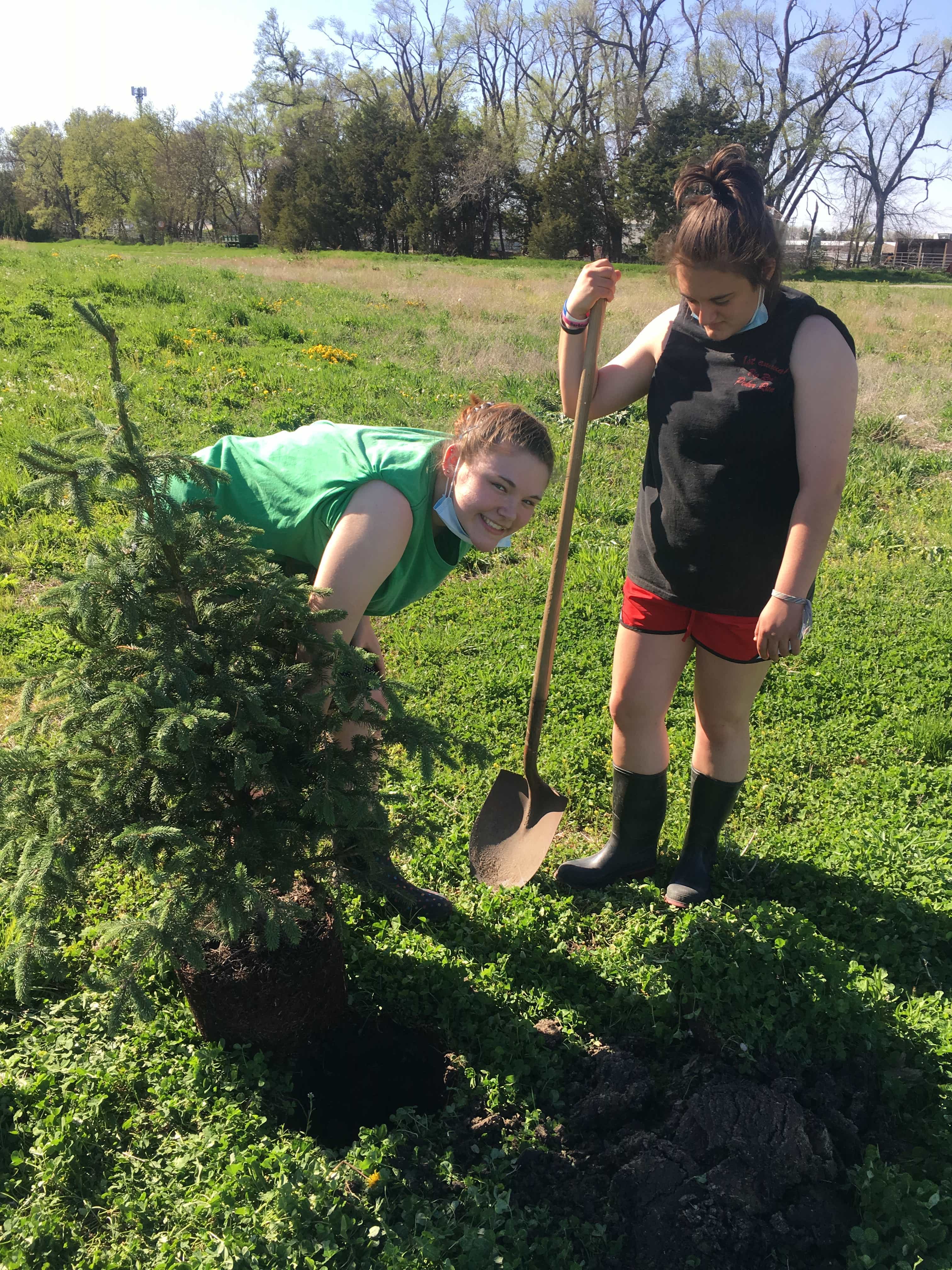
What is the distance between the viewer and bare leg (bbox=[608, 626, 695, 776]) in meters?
2.94

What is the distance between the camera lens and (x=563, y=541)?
2.90 metres

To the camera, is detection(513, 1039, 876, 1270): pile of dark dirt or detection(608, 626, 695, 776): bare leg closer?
detection(513, 1039, 876, 1270): pile of dark dirt

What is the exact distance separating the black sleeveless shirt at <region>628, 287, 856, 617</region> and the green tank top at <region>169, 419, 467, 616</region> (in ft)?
2.41

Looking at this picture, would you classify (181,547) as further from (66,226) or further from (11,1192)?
(66,226)

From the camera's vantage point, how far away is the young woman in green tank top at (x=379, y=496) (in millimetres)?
2154

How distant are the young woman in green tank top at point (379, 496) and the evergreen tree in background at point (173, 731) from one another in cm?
17

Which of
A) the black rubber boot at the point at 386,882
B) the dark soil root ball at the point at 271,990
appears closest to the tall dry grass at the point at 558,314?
the black rubber boot at the point at 386,882

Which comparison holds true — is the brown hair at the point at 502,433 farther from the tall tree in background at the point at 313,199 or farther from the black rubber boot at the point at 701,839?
the tall tree in background at the point at 313,199

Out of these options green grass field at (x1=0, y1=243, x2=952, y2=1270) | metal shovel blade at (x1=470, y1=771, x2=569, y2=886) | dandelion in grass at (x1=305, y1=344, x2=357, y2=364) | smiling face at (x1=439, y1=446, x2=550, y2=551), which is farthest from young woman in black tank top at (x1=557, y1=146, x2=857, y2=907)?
dandelion in grass at (x1=305, y1=344, x2=357, y2=364)

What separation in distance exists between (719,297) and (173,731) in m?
1.83

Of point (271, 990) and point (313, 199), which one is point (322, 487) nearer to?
point (271, 990)

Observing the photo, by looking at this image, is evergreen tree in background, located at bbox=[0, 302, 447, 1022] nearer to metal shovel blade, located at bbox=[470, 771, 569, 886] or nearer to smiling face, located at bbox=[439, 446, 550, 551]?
smiling face, located at bbox=[439, 446, 550, 551]

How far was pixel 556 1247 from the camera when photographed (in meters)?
2.05

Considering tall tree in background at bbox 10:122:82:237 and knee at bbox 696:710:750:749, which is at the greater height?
tall tree in background at bbox 10:122:82:237
